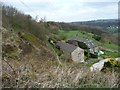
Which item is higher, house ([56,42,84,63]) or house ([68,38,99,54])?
house ([56,42,84,63])

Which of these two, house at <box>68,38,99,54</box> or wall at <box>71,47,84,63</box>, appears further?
house at <box>68,38,99,54</box>

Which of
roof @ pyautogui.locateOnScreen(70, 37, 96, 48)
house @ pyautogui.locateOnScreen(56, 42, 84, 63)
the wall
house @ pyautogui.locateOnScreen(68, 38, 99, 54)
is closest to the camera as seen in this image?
the wall

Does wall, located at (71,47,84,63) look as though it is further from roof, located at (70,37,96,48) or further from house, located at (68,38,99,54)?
roof, located at (70,37,96,48)

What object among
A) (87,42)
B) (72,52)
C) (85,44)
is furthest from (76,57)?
(87,42)

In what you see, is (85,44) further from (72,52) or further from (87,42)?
(72,52)

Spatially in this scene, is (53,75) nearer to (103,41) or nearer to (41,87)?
(41,87)

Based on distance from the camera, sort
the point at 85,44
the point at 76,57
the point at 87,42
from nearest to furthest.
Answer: the point at 76,57
the point at 85,44
the point at 87,42

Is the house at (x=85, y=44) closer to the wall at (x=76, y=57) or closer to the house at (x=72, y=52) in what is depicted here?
the house at (x=72, y=52)

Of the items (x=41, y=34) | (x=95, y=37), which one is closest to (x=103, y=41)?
(x=95, y=37)

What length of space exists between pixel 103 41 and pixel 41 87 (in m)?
41.0

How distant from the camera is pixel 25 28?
23234mm

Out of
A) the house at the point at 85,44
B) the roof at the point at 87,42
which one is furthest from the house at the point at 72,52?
the roof at the point at 87,42

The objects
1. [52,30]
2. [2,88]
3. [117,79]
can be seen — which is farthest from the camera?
[52,30]

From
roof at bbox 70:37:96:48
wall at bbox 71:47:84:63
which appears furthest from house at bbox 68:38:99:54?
wall at bbox 71:47:84:63
